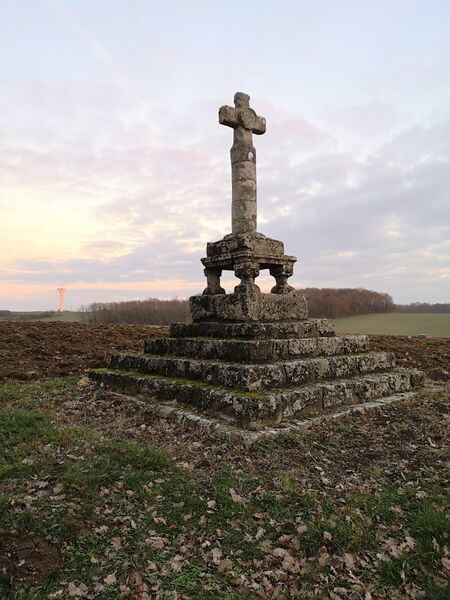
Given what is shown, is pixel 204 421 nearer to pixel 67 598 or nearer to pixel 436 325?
pixel 67 598

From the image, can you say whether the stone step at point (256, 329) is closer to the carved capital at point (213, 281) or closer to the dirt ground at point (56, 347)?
the carved capital at point (213, 281)

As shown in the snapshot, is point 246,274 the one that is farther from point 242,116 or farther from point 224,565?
point 224,565

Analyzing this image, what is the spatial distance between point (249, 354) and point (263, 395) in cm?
110

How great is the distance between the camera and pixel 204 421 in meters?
7.04

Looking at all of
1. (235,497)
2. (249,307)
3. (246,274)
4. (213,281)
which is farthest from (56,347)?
(235,497)

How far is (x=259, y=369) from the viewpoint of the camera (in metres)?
7.56

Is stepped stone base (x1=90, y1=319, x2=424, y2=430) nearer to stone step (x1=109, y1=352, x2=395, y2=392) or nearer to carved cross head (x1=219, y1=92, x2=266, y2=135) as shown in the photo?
stone step (x1=109, y1=352, x2=395, y2=392)

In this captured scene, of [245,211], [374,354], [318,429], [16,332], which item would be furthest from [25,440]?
[16,332]

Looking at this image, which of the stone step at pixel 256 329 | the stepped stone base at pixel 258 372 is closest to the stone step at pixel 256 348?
the stepped stone base at pixel 258 372

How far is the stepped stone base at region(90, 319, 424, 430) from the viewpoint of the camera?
7.30 m

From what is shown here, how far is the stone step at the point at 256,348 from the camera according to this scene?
26.8 feet

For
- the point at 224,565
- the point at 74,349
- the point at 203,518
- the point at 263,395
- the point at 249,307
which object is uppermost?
the point at 249,307

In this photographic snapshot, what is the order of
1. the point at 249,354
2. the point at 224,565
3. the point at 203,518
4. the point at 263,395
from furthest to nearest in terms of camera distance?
the point at 249,354, the point at 263,395, the point at 203,518, the point at 224,565

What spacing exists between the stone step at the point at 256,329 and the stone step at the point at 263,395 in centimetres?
138
